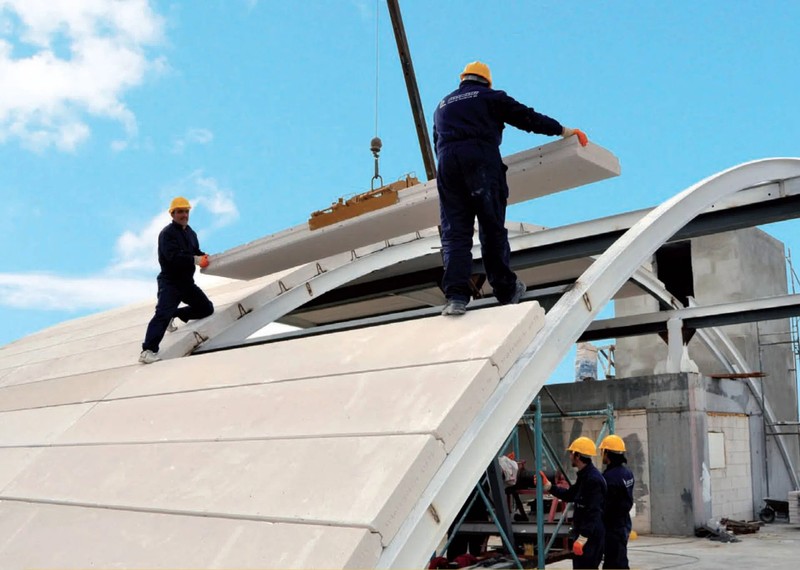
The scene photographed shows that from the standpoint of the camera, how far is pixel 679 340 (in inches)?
580

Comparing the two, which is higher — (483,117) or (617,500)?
(483,117)

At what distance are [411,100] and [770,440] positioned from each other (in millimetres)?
11072

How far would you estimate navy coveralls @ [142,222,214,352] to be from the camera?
705 centimetres

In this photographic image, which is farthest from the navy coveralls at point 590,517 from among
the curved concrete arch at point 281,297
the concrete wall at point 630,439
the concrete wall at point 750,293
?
the concrete wall at point 750,293

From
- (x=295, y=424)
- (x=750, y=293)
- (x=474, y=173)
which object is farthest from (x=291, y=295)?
(x=750, y=293)

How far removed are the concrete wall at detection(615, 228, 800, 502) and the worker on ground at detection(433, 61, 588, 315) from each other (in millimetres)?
17641

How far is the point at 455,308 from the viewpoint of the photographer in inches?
200

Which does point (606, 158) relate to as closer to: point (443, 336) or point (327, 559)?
point (443, 336)

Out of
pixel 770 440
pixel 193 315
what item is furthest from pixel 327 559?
pixel 770 440

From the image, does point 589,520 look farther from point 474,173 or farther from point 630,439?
point 630,439

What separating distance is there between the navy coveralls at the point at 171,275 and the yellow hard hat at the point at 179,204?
0.57ft

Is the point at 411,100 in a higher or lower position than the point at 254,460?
higher

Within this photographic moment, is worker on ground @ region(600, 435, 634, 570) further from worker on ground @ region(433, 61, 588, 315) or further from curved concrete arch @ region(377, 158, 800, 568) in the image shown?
worker on ground @ region(433, 61, 588, 315)

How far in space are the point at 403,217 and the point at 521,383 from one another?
381cm
